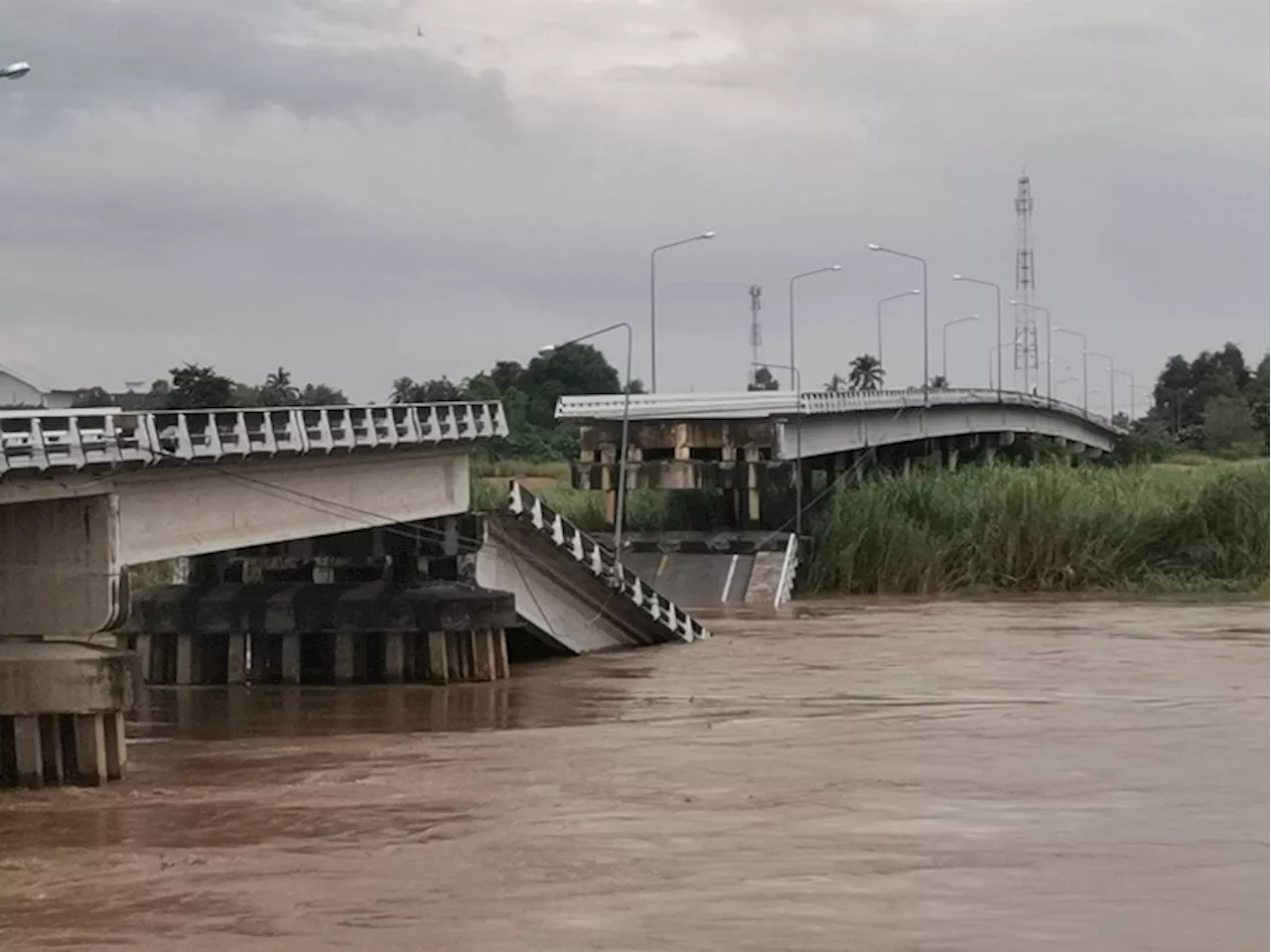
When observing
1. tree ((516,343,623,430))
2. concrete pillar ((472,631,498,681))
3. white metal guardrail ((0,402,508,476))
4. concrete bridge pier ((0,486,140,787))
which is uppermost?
tree ((516,343,623,430))

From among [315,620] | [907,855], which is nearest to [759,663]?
[315,620]

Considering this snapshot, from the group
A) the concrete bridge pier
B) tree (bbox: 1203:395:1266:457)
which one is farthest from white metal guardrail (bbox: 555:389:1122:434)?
tree (bbox: 1203:395:1266:457)

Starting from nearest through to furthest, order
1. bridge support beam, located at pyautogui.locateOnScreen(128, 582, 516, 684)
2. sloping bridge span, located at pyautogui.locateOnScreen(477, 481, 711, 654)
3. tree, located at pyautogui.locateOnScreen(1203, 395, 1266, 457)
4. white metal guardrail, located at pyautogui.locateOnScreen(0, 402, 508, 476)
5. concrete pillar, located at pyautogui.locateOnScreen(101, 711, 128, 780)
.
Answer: concrete pillar, located at pyautogui.locateOnScreen(101, 711, 128, 780) < white metal guardrail, located at pyautogui.locateOnScreen(0, 402, 508, 476) < bridge support beam, located at pyautogui.locateOnScreen(128, 582, 516, 684) < sloping bridge span, located at pyautogui.locateOnScreen(477, 481, 711, 654) < tree, located at pyautogui.locateOnScreen(1203, 395, 1266, 457)

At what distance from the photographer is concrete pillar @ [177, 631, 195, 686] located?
43.5 meters

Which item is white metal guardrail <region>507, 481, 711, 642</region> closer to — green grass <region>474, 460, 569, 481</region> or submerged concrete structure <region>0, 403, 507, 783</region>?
submerged concrete structure <region>0, 403, 507, 783</region>

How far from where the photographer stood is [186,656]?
43.6 m

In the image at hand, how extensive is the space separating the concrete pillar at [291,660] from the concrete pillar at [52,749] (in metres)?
14.4

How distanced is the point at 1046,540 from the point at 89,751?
43.3 metres

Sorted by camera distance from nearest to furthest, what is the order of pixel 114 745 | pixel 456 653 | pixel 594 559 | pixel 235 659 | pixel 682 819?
pixel 682 819
pixel 114 745
pixel 456 653
pixel 235 659
pixel 594 559

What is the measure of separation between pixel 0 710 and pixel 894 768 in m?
12.2

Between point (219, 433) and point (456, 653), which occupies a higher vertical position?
point (219, 433)

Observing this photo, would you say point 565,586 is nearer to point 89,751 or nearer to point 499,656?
point 499,656

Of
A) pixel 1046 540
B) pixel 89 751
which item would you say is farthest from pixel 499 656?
pixel 1046 540

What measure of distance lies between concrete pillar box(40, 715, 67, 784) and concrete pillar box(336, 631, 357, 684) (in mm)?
14054
